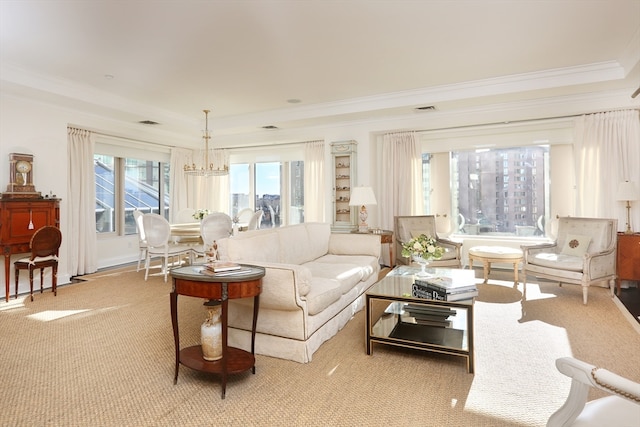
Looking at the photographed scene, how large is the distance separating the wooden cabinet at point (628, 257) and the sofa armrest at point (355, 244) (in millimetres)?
3075

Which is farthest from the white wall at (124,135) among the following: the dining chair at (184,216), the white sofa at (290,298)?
the white sofa at (290,298)

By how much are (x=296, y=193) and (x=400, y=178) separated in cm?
244

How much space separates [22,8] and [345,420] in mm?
3905

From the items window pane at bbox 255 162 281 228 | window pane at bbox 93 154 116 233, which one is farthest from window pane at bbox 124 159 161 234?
window pane at bbox 255 162 281 228

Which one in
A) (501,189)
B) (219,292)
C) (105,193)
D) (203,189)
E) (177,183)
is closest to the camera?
(219,292)

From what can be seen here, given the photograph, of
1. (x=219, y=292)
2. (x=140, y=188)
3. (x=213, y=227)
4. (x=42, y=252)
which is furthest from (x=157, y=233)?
(x=219, y=292)

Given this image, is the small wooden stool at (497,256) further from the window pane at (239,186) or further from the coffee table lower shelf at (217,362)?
the window pane at (239,186)

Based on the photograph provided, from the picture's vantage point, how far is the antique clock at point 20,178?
15.2ft

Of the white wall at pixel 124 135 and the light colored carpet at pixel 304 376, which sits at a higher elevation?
the white wall at pixel 124 135

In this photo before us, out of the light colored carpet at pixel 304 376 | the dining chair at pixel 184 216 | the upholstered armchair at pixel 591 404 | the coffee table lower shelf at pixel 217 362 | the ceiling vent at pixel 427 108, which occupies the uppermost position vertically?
the ceiling vent at pixel 427 108

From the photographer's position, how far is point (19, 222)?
452 centimetres

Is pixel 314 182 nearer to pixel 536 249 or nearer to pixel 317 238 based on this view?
pixel 317 238

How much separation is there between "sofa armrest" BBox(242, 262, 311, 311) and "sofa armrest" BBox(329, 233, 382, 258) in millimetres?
2158

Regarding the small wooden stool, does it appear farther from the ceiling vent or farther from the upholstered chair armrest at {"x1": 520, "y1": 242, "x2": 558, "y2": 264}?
the ceiling vent
